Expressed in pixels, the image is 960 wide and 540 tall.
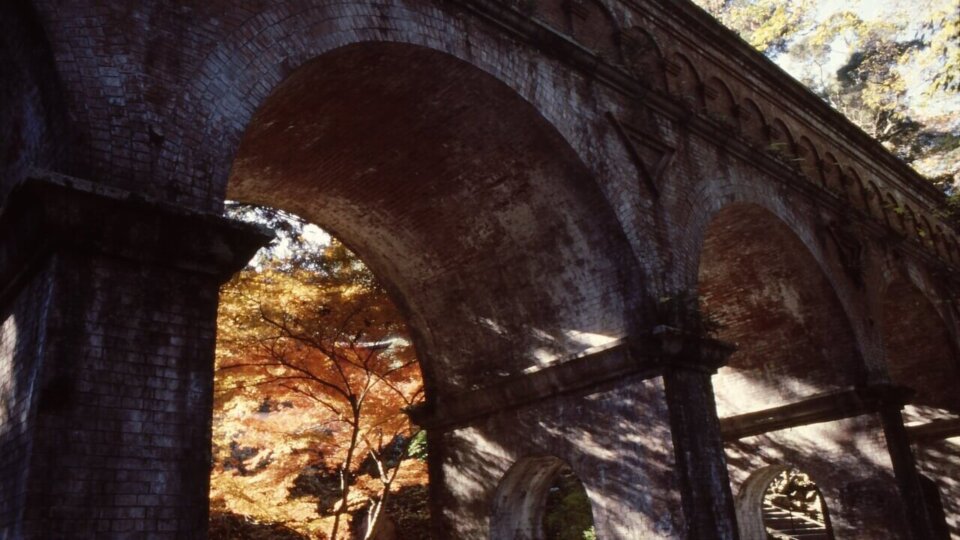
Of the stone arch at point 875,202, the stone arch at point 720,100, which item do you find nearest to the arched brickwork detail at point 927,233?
the stone arch at point 875,202

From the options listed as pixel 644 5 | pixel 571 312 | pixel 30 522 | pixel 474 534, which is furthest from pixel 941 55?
pixel 30 522

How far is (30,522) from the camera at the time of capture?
11.6 ft

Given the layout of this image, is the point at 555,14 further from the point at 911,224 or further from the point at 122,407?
the point at 911,224

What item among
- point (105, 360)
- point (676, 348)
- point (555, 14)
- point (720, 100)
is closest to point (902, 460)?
point (676, 348)

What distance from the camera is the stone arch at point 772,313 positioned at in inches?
461

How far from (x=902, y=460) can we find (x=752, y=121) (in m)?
5.68

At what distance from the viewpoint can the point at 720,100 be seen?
39.3 ft

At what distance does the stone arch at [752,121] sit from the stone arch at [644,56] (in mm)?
2267

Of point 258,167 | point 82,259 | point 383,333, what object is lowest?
point 82,259

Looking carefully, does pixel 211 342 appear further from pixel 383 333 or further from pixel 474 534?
pixel 383 333

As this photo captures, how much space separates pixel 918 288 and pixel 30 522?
52.6ft

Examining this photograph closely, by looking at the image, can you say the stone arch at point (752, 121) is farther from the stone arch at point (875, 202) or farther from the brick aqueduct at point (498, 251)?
the stone arch at point (875, 202)

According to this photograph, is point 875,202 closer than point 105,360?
No

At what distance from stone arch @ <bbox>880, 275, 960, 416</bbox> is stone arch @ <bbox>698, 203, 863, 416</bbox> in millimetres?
4102
